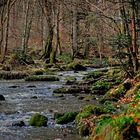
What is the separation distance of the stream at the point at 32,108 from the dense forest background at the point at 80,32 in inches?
117

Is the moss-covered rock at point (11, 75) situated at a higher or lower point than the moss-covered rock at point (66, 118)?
higher

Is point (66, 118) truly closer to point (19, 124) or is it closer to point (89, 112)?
point (89, 112)

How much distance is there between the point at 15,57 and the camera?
2750 cm

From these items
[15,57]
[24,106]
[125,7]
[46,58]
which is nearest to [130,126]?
[24,106]

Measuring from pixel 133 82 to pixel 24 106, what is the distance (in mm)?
3671

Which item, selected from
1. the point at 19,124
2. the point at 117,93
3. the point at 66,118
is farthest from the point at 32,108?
the point at 117,93

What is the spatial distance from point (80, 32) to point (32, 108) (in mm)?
27938

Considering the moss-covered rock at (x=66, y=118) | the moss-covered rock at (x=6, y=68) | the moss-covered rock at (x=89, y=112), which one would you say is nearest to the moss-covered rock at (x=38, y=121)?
the moss-covered rock at (x=66, y=118)

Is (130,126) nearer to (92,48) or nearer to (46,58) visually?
(46,58)

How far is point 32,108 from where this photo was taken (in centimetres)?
1276

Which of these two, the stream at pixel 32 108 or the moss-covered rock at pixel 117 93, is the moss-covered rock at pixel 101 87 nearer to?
the stream at pixel 32 108

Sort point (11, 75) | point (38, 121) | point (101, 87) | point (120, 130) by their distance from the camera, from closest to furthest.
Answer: point (120, 130), point (38, 121), point (101, 87), point (11, 75)

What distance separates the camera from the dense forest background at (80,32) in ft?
53.2

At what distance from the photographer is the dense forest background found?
1622 cm
